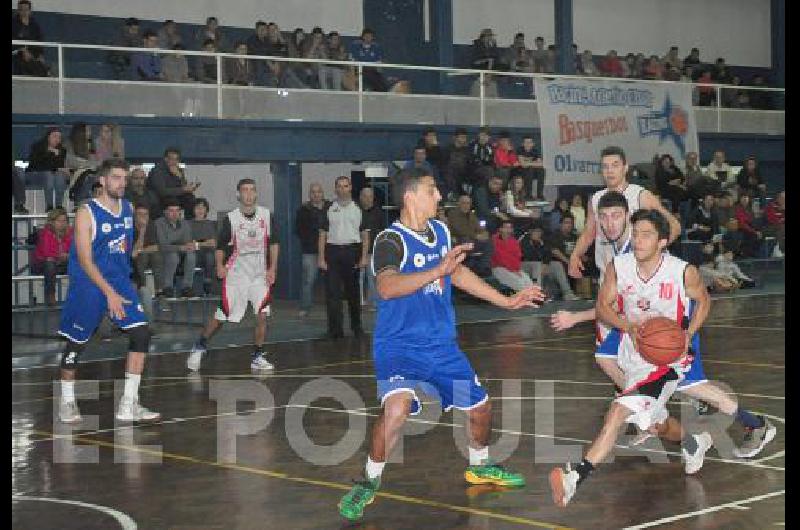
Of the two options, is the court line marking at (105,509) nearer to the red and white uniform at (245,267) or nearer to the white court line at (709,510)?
the white court line at (709,510)

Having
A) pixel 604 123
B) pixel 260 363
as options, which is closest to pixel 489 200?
pixel 604 123

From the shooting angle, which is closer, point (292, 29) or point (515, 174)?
point (515, 174)

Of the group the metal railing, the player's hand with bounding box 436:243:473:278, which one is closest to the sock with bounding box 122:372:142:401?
the player's hand with bounding box 436:243:473:278

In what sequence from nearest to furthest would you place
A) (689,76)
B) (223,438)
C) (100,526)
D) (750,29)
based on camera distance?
(100,526) → (223,438) → (689,76) → (750,29)

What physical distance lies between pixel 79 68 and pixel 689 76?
17610 mm

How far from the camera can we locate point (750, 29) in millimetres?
43844

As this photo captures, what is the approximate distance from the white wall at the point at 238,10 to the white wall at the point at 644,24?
3727 millimetres

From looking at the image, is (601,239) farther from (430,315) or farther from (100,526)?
(100,526)

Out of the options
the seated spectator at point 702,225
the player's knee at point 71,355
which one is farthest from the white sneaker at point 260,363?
the seated spectator at point 702,225

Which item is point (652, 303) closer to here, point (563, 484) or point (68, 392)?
point (563, 484)

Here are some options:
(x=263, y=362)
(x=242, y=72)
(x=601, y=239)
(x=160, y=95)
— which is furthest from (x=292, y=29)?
(x=601, y=239)

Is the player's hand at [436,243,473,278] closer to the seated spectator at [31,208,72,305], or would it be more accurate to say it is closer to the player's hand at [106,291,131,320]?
the player's hand at [106,291,131,320]

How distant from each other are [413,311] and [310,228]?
13539 millimetres

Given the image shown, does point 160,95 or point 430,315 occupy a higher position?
point 160,95
